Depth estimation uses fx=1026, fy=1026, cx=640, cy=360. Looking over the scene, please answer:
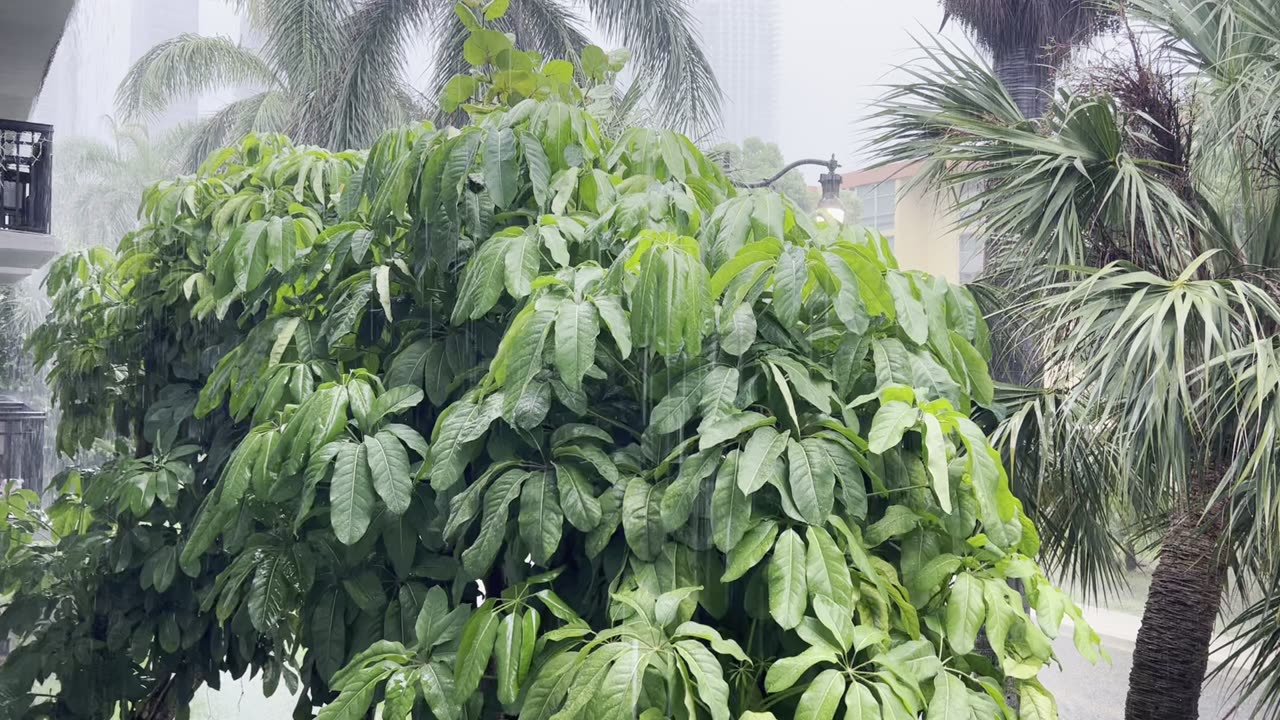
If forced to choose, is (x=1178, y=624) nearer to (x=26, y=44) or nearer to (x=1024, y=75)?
(x=1024, y=75)

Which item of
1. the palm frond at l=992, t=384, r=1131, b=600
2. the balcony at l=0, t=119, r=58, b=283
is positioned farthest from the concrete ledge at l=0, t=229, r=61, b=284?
the palm frond at l=992, t=384, r=1131, b=600

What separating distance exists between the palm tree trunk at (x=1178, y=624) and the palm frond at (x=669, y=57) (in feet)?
4.92

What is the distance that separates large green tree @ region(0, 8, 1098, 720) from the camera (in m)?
0.86

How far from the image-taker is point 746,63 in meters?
1.38

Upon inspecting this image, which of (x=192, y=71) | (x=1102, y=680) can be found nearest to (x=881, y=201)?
(x=192, y=71)

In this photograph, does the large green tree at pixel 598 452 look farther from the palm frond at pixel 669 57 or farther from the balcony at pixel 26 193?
the balcony at pixel 26 193

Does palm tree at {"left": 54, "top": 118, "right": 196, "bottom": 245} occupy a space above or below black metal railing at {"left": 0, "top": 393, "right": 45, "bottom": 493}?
above

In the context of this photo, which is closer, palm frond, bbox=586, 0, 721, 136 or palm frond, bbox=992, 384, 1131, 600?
palm frond, bbox=586, 0, 721, 136

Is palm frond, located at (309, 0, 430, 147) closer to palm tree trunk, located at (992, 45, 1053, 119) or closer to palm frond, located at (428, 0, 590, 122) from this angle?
palm frond, located at (428, 0, 590, 122)

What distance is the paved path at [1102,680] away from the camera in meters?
3.32

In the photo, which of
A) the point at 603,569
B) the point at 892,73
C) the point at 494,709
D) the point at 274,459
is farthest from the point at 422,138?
the point at 892,73

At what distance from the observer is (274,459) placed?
39.4 inches

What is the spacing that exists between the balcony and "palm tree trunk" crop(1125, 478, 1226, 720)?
224cm

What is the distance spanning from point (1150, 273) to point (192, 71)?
69.0 inches
